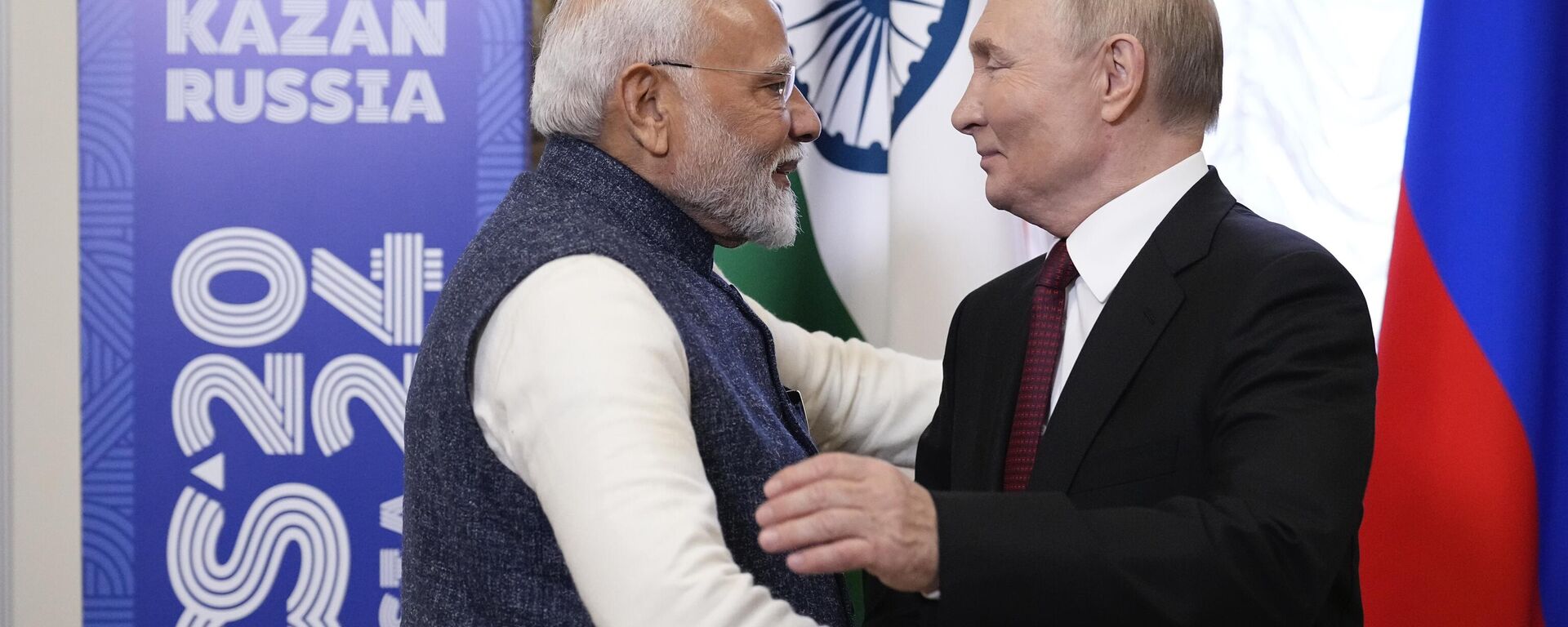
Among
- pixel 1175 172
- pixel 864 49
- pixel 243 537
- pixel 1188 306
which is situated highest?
pixel 864 49

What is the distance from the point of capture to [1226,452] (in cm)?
117

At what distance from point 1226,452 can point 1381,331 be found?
1068 millimetres

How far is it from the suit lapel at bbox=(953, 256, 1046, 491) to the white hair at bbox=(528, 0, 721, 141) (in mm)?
490

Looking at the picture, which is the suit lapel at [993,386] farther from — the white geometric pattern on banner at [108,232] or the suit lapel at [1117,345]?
the white geometric pattern on banner at [108,232]

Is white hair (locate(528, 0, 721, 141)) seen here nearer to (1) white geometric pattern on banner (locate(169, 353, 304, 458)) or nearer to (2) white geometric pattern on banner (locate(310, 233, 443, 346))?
(2) white geometric pattern on banner (locate(310, 233, 443, 346))

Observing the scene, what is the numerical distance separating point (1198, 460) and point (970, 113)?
0.51 metres

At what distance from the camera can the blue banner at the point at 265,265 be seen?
2.18 metres

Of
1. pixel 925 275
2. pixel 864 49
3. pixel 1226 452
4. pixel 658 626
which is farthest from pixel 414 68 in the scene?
pixel 1226 452

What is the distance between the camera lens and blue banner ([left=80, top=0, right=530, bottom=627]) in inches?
85.8

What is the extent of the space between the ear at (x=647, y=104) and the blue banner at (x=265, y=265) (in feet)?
2.21

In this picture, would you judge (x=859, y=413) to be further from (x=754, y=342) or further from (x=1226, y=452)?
(x=1226, y=452)

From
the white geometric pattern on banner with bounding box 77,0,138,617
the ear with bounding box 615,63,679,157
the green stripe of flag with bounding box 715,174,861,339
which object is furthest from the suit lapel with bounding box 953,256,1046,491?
the white geometric pattern on banner with bounding box 77,0,138,617

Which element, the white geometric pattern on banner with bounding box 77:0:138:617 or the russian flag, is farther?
the white geometric pattern on banner with bounding box 77:0:138:617

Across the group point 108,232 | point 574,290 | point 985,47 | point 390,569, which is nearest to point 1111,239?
point 985,47
